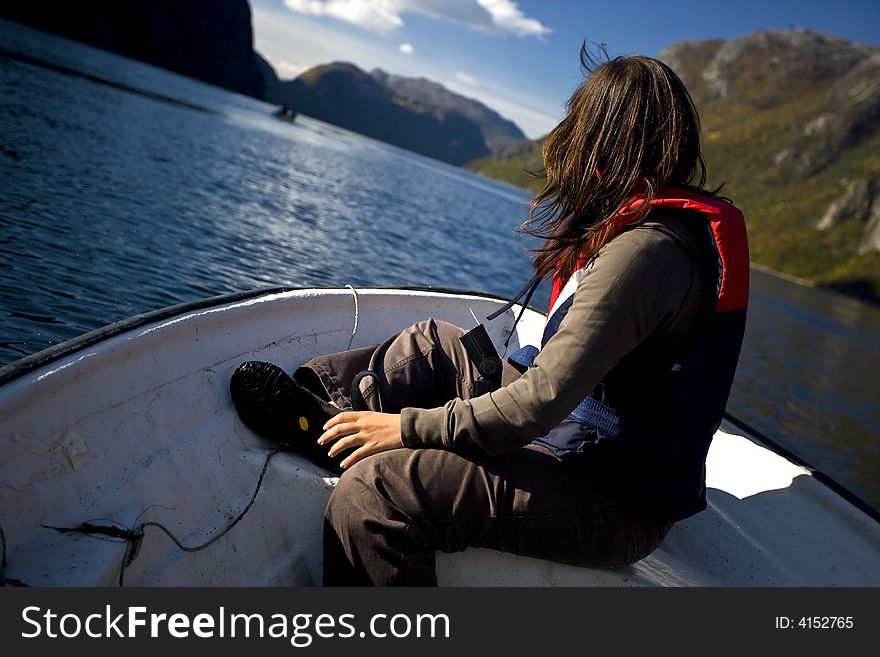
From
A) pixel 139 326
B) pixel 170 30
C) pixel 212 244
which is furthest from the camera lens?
pixel 170 30

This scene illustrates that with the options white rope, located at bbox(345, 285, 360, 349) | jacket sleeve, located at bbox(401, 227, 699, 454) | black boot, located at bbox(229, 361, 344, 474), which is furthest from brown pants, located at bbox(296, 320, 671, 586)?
white rope, located at bbox(345, 285, 360, 349)

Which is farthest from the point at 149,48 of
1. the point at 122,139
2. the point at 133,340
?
the point at 133,340

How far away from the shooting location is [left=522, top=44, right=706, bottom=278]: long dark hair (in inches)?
78.1

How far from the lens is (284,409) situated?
2.75 metres

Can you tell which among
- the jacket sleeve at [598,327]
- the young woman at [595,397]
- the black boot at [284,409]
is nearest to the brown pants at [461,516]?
the young woman at [595,397]

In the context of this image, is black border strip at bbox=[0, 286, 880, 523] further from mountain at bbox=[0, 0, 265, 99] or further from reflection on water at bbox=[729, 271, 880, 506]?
mountain at bbox=[0, 0, 265, 99]

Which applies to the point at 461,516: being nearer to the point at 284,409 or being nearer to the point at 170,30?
the point at 284,409

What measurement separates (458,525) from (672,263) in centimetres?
107

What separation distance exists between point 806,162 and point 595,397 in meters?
153

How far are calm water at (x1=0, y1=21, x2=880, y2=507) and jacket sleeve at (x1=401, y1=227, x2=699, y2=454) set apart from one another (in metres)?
4.84

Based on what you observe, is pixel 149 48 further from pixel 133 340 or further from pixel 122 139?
pixel 133 340

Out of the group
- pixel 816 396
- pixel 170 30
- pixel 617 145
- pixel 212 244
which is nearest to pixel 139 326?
pixel 617 145

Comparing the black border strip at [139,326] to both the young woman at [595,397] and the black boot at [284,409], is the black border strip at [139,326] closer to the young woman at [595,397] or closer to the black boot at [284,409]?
the black boot at [284,409]

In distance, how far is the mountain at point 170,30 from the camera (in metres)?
73.7
